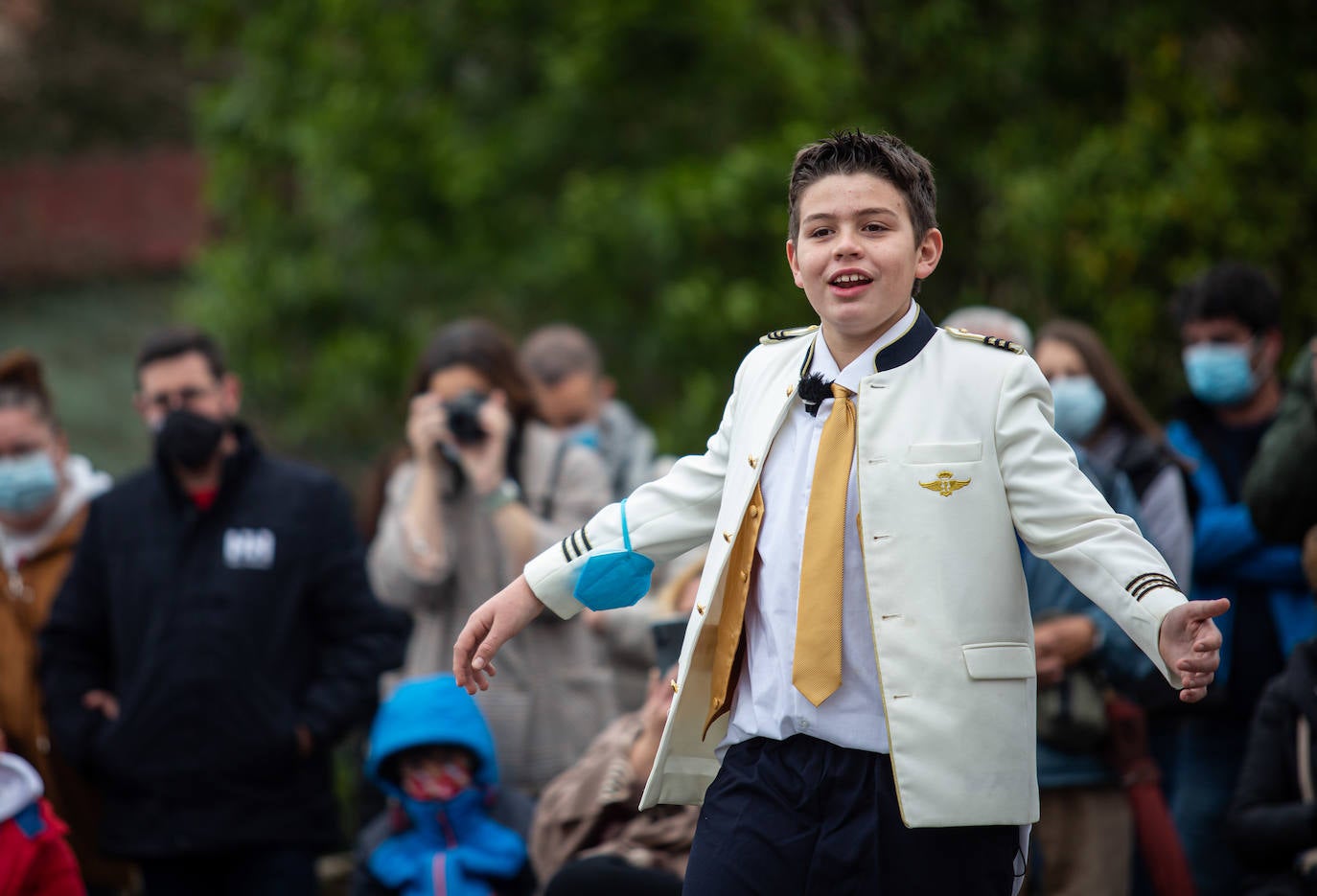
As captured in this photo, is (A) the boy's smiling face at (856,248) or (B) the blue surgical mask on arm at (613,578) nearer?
(A) the boy's smiling face at (856,248)

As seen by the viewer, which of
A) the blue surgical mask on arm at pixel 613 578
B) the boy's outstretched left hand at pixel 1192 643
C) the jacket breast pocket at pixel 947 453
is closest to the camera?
the boy's outstretched left hand at pixel 1192 643

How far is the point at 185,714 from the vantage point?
16.3 feet

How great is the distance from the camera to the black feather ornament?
3096 mm

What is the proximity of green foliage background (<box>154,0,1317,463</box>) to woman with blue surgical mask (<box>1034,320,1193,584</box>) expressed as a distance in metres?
2.86

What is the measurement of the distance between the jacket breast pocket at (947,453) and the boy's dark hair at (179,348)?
10.5 ft

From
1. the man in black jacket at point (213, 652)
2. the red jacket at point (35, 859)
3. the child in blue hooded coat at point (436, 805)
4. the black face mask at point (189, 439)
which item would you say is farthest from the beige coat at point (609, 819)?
the black face mask at point (189, 439)

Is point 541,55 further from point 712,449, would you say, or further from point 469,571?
point 712,449

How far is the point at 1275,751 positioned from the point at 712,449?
2277 mm

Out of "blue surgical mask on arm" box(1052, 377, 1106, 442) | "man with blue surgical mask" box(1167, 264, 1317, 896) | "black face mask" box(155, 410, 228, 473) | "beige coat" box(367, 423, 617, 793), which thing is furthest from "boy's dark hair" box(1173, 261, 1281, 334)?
"black face mask" box(155, 410, 228, 473)

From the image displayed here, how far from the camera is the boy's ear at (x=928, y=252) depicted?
311 cm

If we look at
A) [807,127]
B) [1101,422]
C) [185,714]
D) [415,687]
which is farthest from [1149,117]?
[185,714]

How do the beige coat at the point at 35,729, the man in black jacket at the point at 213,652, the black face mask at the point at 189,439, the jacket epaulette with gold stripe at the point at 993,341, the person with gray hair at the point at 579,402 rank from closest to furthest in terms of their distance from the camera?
the jacket epaulette with gold stripe at the point at 993,341, the man in black jacket at the point at 213,652, the black face mask at the point at 189,439, the beige coat at the point at 35,729, the person with gray hair at the point at 579,402

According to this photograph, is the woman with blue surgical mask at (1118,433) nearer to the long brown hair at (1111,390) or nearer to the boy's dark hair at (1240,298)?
the long brown hair at (1111,390)

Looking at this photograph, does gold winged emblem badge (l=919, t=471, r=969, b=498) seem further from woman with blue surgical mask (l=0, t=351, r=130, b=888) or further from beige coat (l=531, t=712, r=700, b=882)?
woman with blue surgical mask (l=0, t=351, r=130, b=888)
